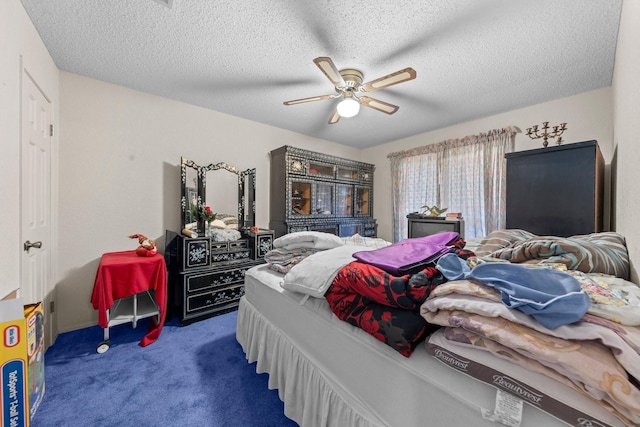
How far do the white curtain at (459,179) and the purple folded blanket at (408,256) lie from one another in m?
2.39

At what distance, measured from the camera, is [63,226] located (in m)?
2.25

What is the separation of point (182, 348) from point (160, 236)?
4.45 feet

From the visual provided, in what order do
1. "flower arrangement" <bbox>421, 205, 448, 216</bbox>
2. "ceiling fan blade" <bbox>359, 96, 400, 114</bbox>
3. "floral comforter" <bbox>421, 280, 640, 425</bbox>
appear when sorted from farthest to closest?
"flower arrangement" <bbox>421, 205, 448, 216</bbox>, "ceiling fan blade" <bbox>359, 96, 400, 114</bbox>, "floral comforter" <bbox>421, 280, 640, 425</bbox>

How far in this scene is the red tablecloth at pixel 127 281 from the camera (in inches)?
75.9

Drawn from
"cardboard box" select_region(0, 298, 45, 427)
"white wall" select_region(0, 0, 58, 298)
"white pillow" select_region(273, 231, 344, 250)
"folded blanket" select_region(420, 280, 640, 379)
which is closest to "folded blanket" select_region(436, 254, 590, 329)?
"folded blanket" select_region(420, 280, 640, 379)

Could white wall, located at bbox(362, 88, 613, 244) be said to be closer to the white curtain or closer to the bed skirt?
the white curtain

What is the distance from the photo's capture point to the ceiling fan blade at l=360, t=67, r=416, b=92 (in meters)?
1.68

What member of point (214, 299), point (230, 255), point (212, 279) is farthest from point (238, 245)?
point (214, 299)

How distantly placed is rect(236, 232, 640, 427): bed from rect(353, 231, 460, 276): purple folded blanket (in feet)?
0.85

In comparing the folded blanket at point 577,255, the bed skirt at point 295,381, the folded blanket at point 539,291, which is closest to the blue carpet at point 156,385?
the bed skirt at point 295,381

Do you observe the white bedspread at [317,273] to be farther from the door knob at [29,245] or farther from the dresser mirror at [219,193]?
the dresser mirror at [219,193]

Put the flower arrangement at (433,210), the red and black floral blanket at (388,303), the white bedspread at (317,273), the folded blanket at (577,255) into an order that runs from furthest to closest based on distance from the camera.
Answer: the flower arrangement at (433,210)
the white bedspread at (317,273)
the folded blanket at (577,255)
the red and black floral blanket at (388,303)

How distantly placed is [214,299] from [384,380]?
229 centimetres

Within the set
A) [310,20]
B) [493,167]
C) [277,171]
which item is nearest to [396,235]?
[493,167]
